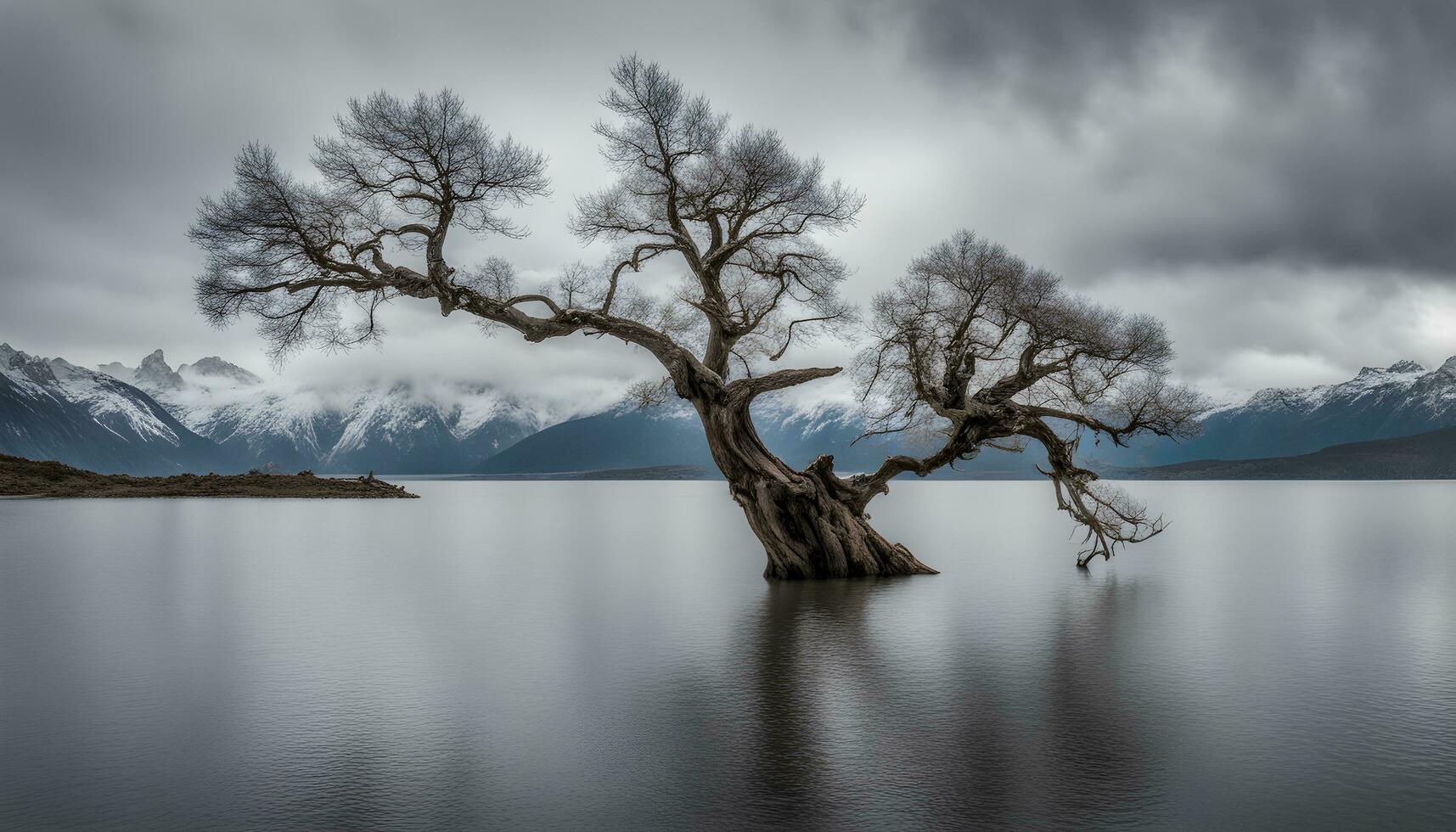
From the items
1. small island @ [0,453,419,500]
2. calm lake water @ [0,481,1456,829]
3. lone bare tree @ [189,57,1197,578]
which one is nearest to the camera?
calm lake water @ [0,481,1456,829]

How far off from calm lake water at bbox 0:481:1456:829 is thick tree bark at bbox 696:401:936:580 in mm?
1227

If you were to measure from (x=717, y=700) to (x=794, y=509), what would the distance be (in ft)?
39.0

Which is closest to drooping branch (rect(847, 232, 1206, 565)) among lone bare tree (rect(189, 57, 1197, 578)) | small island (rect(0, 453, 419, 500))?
lone bare tree (rect(189, 57, 1197, 578))

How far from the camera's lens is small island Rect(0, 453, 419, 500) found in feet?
248

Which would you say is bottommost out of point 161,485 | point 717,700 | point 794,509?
point 717,700

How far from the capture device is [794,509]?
22.2 meters

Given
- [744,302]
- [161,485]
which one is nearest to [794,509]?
[744,302]

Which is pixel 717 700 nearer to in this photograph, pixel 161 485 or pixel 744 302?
pixel 744 302

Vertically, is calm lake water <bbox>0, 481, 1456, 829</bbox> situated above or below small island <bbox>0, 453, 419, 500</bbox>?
below

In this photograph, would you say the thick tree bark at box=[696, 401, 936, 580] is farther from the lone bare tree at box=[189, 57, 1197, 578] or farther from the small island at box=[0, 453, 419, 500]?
the small island at box=[0, 453, 419, 500]

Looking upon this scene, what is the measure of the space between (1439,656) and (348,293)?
841 inches

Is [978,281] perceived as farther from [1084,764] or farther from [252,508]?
[252,508]

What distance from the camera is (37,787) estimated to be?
747cm

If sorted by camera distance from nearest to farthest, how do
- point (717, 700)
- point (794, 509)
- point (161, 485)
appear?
1. point (717, 700)
2. point (794, 509)
3. point (161, 485)
